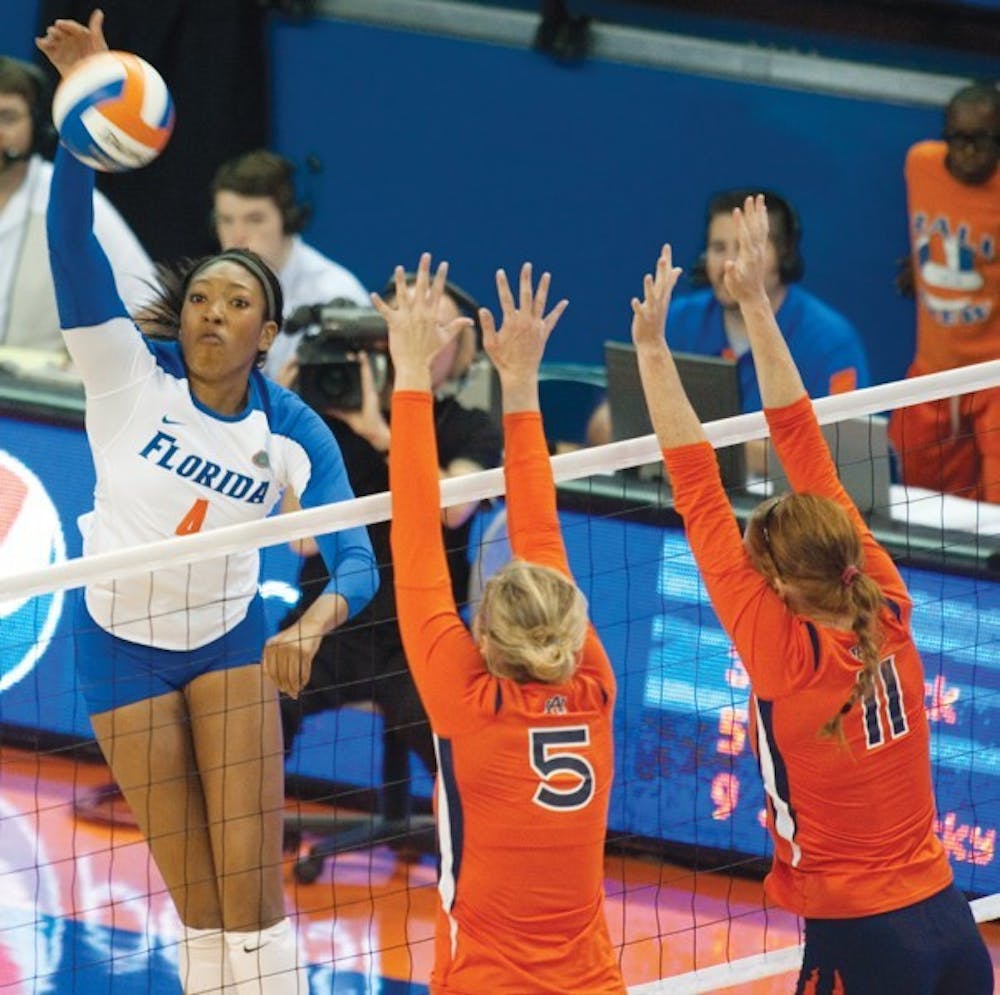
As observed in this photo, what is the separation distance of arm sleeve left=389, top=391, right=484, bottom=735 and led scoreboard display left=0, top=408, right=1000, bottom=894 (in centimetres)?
278

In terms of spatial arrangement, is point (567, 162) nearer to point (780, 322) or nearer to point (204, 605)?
point (780, 322)

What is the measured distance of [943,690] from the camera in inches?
309

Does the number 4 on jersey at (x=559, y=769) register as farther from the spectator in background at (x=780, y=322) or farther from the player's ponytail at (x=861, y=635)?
the spectator in background at (x=780, y=322)

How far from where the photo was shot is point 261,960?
20.3ft

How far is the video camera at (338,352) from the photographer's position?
27.5 ft

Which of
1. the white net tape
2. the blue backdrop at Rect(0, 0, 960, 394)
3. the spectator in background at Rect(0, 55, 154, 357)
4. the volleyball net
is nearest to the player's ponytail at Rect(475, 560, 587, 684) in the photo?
the white net tape

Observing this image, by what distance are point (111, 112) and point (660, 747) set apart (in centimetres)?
315

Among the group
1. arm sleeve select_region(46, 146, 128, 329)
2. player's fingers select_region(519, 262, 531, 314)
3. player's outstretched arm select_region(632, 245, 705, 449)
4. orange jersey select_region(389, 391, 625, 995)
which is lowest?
orange jersey select_region(389, 391, 625, 995)

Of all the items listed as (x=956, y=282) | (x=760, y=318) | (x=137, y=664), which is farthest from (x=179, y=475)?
(x=956, y=282)

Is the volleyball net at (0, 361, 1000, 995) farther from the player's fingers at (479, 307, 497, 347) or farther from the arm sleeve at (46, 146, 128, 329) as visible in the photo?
the player's fingers at (479, 307, 497, 347)

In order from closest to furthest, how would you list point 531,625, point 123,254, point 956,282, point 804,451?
point 531,625 → point 804,451 → point 123,254 → point 956,282

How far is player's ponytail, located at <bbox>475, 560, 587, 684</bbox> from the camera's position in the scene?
5.04 m

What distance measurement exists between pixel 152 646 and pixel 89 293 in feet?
3.10

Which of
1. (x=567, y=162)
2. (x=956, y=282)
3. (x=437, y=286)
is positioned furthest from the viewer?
(x=567, y=162)
